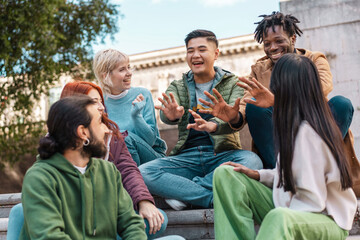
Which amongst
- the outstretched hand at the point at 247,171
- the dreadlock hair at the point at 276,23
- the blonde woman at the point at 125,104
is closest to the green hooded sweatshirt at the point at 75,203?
the outstretched hand at the point at 247,171

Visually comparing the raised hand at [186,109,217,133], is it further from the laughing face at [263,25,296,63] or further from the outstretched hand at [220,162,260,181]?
the laughing face at [263,25,296,63]

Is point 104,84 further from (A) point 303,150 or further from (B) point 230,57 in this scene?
(B) point 230,57

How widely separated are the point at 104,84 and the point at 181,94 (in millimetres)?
670

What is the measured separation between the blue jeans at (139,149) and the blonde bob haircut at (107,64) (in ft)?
1.81

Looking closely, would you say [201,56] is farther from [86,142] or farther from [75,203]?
[75,203]

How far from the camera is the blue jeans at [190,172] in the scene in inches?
122

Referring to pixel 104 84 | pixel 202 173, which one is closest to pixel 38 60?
pixel 104 84

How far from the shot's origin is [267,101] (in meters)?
2.83

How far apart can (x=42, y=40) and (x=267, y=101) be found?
24.5 feet

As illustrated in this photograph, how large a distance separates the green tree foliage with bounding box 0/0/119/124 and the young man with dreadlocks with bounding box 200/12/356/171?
6558mm

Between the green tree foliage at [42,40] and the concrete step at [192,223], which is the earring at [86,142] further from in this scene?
the green tree foliage at [42,40]

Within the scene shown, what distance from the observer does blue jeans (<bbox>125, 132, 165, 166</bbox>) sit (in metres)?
3.50

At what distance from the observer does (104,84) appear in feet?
12.7

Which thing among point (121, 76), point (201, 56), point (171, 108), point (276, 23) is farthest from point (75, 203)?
point (276, 23)
